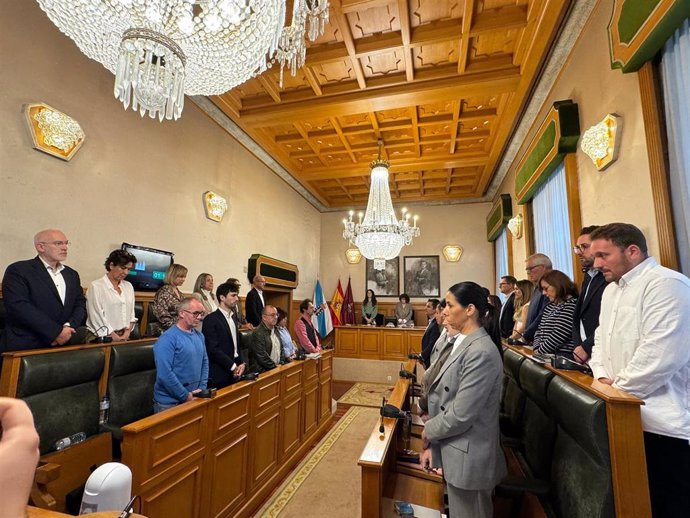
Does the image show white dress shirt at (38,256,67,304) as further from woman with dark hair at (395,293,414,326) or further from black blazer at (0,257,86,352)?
woman with dark hair at (395,293,414,326)

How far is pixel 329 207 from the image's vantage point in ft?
31.1

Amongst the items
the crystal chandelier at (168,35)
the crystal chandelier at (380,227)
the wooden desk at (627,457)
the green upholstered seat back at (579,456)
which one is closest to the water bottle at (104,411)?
the crystal chandelier at (168,35)

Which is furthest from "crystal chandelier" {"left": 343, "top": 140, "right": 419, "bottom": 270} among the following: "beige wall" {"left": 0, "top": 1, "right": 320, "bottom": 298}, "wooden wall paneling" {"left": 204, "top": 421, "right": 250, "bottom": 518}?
"wooden wall paneling" {"left": 204, "top": 421, "right": 250, "bottom": 518}

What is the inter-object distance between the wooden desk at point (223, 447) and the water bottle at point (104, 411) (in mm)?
825

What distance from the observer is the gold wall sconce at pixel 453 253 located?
8445 millimetres

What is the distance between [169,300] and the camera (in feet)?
10.7

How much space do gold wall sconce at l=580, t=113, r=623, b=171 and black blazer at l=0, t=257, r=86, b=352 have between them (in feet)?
13.6

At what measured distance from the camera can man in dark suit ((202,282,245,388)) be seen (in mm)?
2852

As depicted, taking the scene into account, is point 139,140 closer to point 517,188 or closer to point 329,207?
point 517,188

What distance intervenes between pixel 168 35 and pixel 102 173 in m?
2.42

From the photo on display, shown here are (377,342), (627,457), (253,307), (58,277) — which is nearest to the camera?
(627,457)

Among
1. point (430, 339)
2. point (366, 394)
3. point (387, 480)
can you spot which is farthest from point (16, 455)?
point (366, 394)

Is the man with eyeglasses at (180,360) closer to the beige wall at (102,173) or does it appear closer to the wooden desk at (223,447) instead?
the wooden desk at (223,447)

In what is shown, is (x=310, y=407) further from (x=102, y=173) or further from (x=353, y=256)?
(x=353, y=256)
